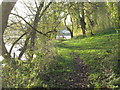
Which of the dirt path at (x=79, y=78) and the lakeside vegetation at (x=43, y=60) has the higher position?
the lakeside vegetation at (x=43, y=60)

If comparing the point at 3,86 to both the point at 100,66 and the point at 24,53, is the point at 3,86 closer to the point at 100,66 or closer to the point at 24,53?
the point at 24,53

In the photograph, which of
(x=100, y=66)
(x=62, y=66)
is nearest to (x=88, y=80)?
(x=100, y=66)

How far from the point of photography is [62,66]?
5.34 metres

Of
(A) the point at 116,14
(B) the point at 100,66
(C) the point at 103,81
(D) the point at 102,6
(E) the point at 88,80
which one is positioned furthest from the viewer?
(D) the point at 102,6

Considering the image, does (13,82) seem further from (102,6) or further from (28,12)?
(102,6)

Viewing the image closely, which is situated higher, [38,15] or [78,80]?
[38,15]

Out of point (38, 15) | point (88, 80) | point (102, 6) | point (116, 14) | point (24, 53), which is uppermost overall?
point (102, 6)

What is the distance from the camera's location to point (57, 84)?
3873mm

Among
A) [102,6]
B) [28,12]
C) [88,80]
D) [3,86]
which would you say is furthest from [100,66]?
[102,6]

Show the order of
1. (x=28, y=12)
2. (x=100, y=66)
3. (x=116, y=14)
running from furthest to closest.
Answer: (x=28, y=12)
(x=100, y=66)
(x=116, y=14)

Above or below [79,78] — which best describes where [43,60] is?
above

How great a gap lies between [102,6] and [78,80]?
258 inches

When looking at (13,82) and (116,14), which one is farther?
(116,14)

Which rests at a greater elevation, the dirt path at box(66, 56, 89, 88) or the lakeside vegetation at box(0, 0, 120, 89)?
the lakeside vegetation at box(0, 0, 120, 89)
